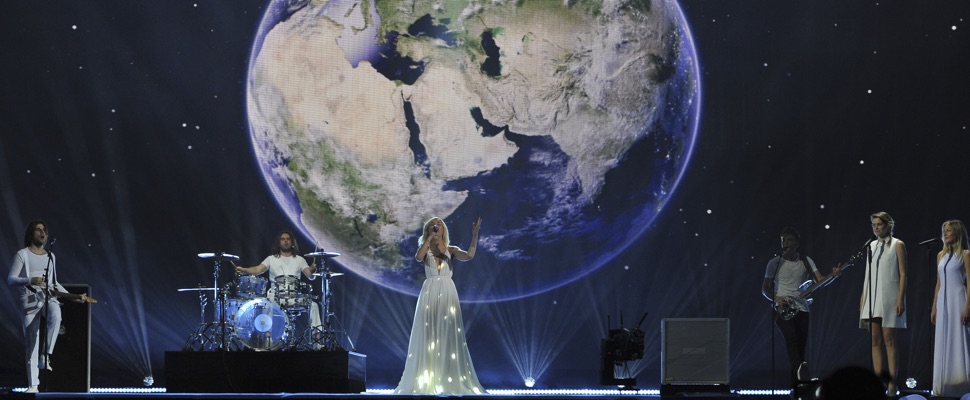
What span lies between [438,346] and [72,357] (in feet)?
11.8

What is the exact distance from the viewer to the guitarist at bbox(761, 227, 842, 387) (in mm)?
8891

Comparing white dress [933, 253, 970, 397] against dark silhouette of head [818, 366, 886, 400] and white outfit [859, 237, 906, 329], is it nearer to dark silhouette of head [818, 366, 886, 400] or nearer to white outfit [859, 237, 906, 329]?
white outfit [859, 237, 906, 329]

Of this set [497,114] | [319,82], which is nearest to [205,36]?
[319,82]

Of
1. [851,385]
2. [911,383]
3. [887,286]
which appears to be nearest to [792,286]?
[887,286]

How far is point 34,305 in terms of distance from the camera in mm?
8742

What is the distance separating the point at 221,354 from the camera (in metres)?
8.30

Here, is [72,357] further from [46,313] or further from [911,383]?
[911,383]

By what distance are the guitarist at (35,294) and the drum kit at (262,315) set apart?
1.15 m

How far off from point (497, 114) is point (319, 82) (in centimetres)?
185

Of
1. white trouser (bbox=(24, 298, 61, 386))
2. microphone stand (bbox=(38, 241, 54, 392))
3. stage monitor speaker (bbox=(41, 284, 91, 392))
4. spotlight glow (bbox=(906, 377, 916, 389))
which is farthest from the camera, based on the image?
spotlight glow (bbox=(906, 377, 916, 389))

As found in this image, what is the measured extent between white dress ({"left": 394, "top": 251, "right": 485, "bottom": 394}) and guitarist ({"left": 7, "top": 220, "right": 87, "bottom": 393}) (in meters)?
2.94

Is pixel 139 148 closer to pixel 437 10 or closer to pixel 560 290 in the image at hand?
pixel 437 10

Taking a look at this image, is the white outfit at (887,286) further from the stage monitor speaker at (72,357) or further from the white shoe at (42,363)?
the stage monitor speaker at (72,357)

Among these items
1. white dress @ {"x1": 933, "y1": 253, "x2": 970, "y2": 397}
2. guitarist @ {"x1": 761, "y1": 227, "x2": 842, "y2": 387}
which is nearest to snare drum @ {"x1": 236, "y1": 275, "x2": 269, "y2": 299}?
guitarist @ {"x1": 761, "y1": 227, "x2": 842, "y2": 387}
